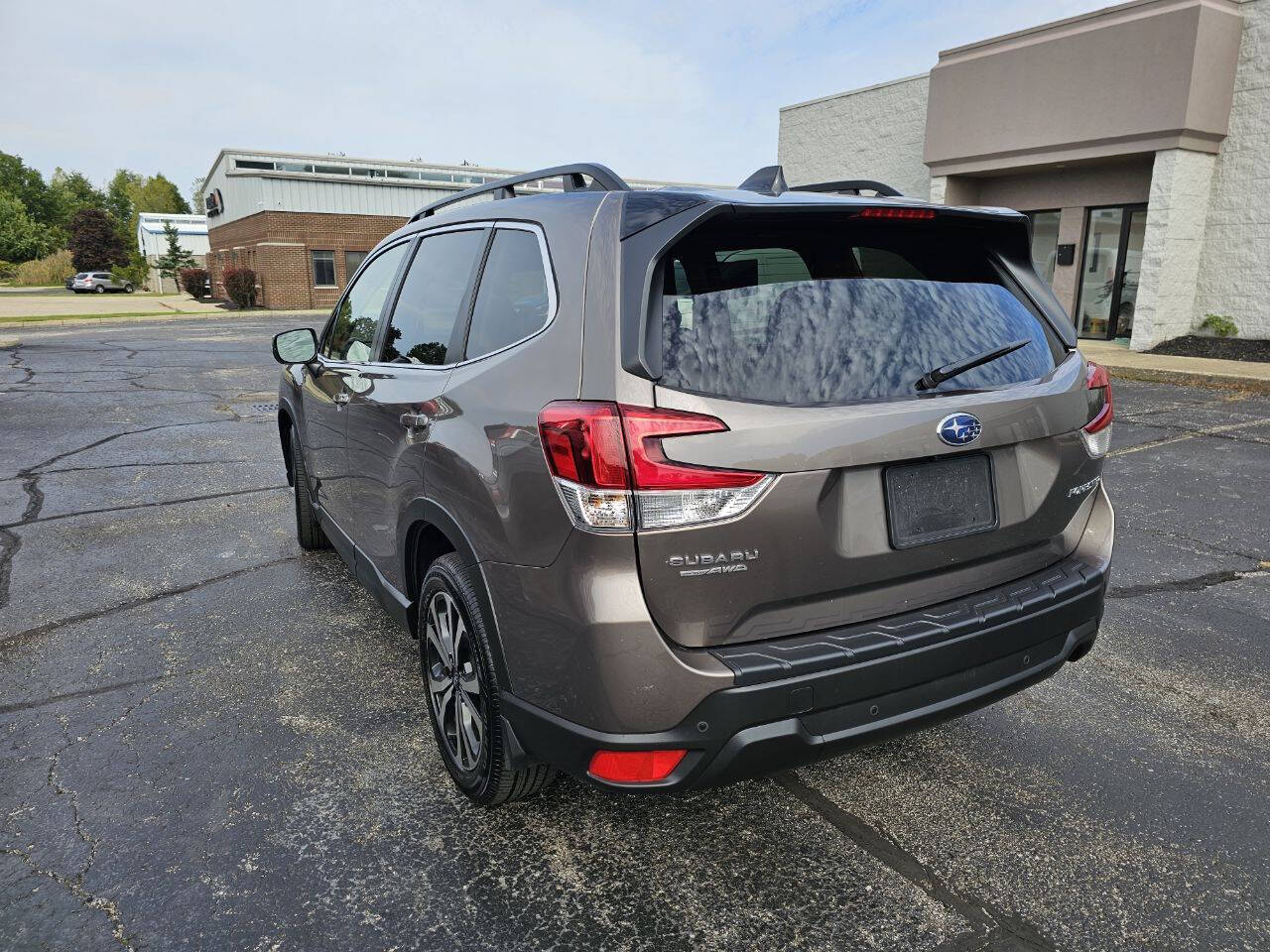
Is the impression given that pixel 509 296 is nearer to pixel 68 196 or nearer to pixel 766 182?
pixel 766 182

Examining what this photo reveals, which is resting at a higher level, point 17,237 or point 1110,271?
point 17,237

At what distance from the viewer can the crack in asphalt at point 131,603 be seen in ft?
13.6

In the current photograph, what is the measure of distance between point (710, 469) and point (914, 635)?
0.73m

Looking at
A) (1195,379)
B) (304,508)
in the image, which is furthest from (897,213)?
(1195,379)

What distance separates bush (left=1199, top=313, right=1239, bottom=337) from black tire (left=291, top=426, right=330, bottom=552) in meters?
16.8

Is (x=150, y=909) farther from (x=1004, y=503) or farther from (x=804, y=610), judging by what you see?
(x=1004, y=503)

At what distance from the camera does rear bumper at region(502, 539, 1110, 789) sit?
2105 mm

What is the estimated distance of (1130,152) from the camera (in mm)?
15797

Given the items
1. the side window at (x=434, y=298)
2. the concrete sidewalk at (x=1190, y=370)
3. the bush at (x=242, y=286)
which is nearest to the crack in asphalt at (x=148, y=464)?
the side window at (x=434, y=298)

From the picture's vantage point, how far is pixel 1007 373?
2527 mm

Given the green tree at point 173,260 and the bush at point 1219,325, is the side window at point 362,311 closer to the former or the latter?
the bush at point 1219,325

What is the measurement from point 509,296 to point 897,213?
116 centimetres

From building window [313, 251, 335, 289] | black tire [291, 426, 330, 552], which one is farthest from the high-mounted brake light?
building window [313, 251, 335, 289]

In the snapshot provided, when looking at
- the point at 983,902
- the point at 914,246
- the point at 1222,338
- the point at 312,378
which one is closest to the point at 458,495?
the point at 914,246
